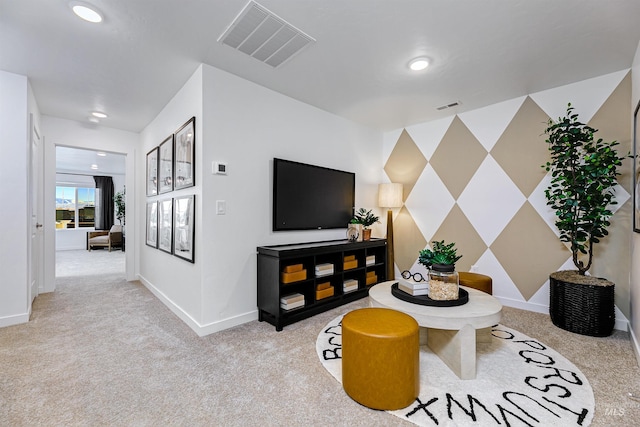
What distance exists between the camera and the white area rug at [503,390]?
1461 mm

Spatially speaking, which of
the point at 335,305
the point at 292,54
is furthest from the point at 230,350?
the point at 292,54

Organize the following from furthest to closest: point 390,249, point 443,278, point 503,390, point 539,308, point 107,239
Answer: point 107,239 → point 390,249 → point 539,308 → point 443,278 → point 503,390

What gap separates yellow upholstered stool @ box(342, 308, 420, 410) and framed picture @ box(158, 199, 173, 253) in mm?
2533

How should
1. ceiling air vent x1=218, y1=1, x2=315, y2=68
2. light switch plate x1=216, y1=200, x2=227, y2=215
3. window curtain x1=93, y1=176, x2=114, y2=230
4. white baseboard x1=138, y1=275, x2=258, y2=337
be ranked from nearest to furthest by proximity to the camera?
ceiling air vent x1=218, y1=1, x2=315, y2=68 < white baseboard x1=138, y1=275, x2=258, y2=337 < light switch plate x1=216, y1=200, x2=227, y2=215 < window curtain x1=93, y1=176, x2=114, y2=230

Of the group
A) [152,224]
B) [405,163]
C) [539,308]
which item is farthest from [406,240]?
[152,224]

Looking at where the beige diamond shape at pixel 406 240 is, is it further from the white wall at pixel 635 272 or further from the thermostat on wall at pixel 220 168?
the thermostat on wall at pixel 220 168

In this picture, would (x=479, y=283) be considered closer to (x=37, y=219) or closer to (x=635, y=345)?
(x=635, y=345)

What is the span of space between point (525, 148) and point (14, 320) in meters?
5.68

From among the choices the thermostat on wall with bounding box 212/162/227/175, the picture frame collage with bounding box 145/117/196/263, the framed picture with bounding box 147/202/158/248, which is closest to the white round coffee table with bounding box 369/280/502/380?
the thermostat on wall with bounding box 212/162/227/175

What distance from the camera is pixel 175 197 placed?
312cm

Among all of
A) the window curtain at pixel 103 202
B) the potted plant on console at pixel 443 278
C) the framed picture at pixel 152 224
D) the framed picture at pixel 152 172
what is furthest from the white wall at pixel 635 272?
the window curtain at pixel 103 202

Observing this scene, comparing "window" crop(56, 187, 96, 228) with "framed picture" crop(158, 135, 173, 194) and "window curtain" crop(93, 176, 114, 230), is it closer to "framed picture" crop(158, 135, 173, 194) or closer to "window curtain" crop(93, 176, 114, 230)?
"window curtain" crop(93, 176, 114, 230)

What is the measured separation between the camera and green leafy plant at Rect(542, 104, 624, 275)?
2479mm

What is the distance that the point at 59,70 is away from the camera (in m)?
2.65
